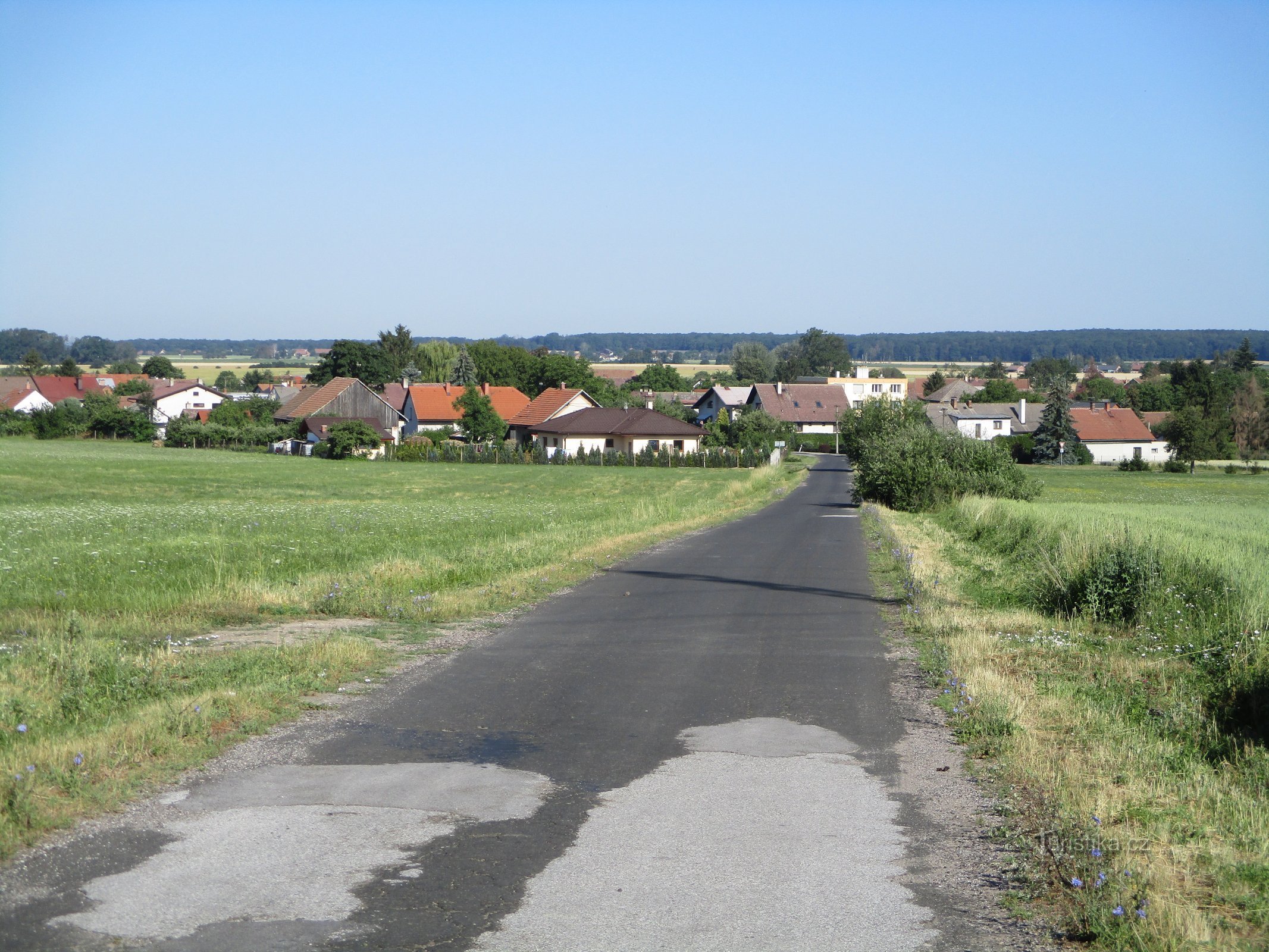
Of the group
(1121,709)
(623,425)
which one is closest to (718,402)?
(623,425)

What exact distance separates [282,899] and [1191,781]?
18.3 ft

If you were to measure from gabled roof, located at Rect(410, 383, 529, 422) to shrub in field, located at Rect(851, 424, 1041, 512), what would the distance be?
65.6 metres

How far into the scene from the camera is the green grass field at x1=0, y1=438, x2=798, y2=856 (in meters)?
7.29

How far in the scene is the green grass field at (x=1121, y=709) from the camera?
5.27 metres

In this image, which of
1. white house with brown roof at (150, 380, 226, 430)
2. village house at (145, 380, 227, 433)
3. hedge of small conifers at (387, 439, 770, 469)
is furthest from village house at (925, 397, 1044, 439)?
white house with brown roof at (150, 380, 226, 430)

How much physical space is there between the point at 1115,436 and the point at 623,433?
54.8 m

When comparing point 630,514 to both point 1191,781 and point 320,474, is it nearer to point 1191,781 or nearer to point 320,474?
point 1191,781

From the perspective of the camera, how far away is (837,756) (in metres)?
7.79

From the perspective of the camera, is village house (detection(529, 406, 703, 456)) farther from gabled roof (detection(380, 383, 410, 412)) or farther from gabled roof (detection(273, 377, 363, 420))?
gabled roof (detection(380, 383, 410, 412))

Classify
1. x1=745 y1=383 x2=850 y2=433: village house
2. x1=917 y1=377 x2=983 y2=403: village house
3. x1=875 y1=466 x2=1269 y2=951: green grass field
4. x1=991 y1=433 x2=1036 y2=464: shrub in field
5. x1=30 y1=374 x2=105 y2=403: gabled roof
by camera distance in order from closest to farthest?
x1=875 y1=466 x2=1269 y2=951: green grass field
x1=991 y1=433 x2=1036 y2=464: shrub in field
x1=30 y1=374 x2=105 y2=403: gabled roof
x1=745 y1=383 x2=850 y2=433: village house
x1=917 y1=377 x2=983 y2=403: village house

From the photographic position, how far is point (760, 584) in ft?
58.9

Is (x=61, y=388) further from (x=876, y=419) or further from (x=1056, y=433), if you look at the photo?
(x=1056, y=433)

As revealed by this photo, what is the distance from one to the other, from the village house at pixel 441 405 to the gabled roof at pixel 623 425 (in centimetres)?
1595

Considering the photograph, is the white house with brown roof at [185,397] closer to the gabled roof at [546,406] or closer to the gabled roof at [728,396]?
the gabled roof at [546,406]
